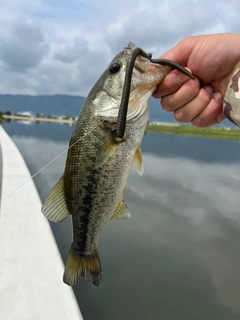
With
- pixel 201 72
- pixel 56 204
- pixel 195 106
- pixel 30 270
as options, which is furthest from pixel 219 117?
pixel 30 270

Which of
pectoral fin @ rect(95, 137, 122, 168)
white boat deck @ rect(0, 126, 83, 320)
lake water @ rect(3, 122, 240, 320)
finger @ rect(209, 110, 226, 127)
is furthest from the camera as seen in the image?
lake water @ rect(3, 122, 240, 320)

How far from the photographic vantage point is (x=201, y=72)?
83.1 inches

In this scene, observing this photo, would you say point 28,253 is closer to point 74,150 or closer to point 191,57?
point 74,150

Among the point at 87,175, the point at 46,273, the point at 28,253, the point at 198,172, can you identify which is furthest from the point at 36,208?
the point at 198,172

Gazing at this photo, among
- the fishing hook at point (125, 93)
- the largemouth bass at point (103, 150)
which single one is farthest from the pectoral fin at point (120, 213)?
the fishing hook at point (125, 93)

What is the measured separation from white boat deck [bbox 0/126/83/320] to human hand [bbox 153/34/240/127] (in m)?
1.99

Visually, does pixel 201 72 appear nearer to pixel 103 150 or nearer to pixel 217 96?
pixel 217 96

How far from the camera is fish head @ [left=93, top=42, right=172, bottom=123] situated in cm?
170

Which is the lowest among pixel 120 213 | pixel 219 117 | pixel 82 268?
pixel 82 268

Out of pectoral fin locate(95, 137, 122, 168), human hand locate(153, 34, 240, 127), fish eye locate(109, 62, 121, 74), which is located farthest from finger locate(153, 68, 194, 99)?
pectoral fin locate(95, 137, 122, 168)

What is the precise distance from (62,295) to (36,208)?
2341 mm

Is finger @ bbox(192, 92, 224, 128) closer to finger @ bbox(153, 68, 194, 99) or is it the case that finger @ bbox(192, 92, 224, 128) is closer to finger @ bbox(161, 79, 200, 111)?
finger @ bbox(161, 79, 200, 111)

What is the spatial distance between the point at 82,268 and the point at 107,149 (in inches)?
33.9

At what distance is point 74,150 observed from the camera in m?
1.80
